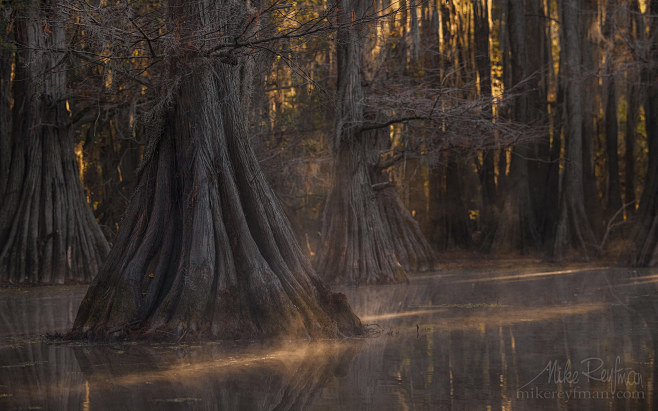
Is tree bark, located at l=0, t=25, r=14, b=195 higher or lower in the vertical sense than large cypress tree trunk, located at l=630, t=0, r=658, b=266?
higher

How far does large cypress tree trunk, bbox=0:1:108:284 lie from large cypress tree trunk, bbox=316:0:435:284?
6068 mm

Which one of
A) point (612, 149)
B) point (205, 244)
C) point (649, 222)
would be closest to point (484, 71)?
point (612, 149)

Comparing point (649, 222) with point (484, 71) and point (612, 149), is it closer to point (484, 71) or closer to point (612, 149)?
point (612, 149)

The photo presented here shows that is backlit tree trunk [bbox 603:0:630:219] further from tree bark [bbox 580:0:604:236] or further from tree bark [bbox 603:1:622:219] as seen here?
tree bark [bbox 580:0:604:236]

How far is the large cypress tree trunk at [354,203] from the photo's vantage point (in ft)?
61.1

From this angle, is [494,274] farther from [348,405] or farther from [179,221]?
[348,405]

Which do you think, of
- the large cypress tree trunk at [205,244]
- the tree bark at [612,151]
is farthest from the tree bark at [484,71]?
the large cypress tree trunk at [205,244]

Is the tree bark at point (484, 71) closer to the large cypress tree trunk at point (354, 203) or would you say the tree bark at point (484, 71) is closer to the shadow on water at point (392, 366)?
the large cypress tree trunk at point (354, 203)

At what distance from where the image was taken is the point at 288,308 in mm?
9680

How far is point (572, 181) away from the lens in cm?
2462

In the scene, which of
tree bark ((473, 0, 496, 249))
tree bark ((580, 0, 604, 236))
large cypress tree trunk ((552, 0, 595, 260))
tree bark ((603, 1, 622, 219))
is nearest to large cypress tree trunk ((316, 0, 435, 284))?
large cypress tree trunk ((552, 0, 595, 260))

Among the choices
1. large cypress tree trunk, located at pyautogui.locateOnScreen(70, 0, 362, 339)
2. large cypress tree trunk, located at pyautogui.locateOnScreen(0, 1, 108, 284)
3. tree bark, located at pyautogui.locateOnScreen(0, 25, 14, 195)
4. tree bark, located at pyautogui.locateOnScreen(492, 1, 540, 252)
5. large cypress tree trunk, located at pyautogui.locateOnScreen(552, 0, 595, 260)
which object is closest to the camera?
large cypress tree trunk, located at pyautogui.locateOnScreen(70, 0, 362, 339)

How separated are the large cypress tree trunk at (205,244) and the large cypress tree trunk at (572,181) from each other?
1501cm

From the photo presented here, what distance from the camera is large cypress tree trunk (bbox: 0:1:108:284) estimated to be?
65.2 feet
